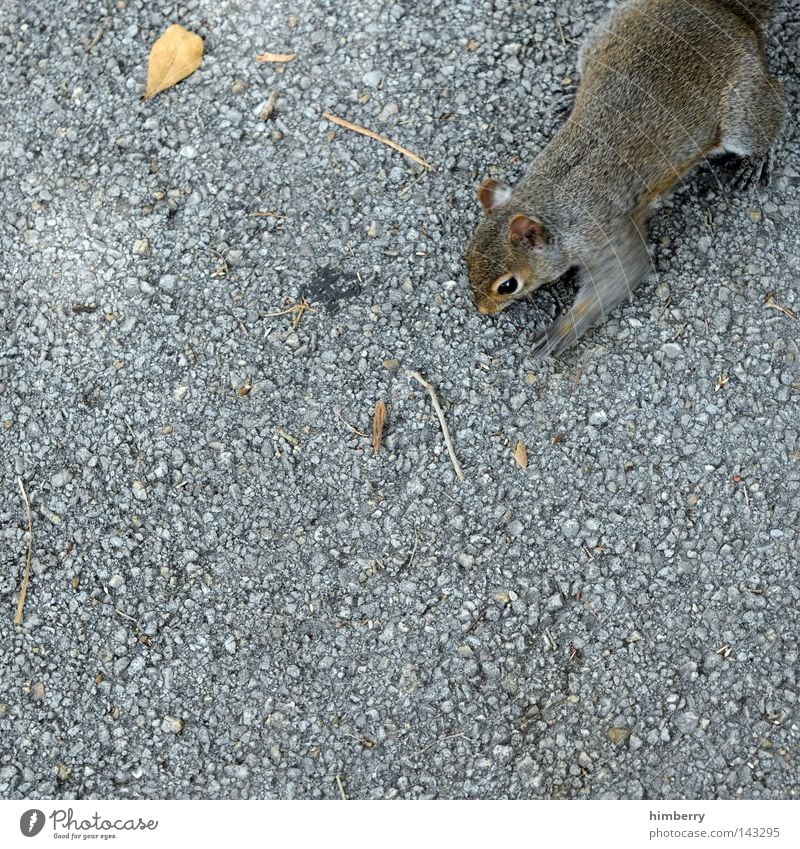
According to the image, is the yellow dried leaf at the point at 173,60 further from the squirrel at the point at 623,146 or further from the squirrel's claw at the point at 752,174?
the squirrel's claw at the point at 752,174

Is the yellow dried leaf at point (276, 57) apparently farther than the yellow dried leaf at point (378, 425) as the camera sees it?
Yes

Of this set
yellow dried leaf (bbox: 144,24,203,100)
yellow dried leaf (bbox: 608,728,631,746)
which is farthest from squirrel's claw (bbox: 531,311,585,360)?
yellow dried leaf (bbox: 144,24,203,100)

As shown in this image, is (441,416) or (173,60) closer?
(441,416)

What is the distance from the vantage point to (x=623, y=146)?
103 inches

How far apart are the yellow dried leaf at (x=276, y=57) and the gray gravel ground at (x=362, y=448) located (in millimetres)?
36

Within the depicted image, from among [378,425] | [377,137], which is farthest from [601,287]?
[377,137]

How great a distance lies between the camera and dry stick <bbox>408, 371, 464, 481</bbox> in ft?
8.93

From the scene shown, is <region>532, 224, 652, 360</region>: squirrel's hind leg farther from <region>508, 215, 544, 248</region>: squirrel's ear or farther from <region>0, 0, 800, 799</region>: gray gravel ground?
<region>508, 215, 544, 248</region>: squirrel's ear

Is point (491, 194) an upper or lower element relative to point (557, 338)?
upper

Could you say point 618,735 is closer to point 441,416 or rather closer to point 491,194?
point 441,416

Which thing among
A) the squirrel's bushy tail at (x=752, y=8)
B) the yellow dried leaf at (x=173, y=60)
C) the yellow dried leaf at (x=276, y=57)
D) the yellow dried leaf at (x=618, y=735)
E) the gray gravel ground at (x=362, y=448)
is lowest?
the yellow dried leaf at (x=618, y=735)

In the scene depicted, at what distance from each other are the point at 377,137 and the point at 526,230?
2.36 ft

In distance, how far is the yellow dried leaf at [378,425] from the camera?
108 inches

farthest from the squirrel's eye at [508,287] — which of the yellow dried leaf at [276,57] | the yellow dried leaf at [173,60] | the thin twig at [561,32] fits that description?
the yellow dried leaf at [173,60]
